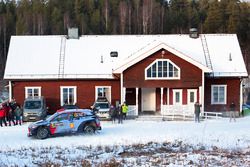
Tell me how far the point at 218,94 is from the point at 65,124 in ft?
54.1

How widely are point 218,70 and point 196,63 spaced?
3.23 metres

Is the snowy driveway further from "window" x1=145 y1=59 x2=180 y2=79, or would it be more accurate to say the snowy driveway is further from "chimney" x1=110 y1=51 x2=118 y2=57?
"chimney" x1=110 y1=51 x2=118 y2=57

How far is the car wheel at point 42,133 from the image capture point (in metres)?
22.5

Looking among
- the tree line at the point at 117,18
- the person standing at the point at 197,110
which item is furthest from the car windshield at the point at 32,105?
the tree line at the point at 117,18

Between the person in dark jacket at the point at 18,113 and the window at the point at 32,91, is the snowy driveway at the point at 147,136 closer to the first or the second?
the person in dark jacket at the point at 18,113

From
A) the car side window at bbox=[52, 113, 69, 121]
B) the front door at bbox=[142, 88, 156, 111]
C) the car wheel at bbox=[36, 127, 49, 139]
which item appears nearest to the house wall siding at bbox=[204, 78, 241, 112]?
the front door at bbox=[142, 88, 156, 111]

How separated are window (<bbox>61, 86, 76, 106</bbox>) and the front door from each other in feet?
18.6

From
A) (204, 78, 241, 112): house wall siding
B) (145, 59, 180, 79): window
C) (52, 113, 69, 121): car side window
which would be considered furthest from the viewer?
(204, 78, 241, 112): house wall siding

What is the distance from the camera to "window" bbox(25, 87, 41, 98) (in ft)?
114

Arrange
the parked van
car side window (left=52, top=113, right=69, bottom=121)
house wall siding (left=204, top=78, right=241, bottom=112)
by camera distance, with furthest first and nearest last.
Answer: house wall siding (left=204, top=78, right=241, bottom=112)
the parked van
car side window (left=52, top=113, right=69, bottom=121)

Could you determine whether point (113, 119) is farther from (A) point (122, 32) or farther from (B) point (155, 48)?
(A) point (122, 32)

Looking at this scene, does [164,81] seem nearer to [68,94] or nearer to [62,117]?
[68,94]

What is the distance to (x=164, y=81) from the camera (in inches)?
1315

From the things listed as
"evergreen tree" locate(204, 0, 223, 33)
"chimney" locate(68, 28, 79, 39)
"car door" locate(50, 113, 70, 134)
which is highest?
"evergreen tree" locate(204, 0, 223, 33)
